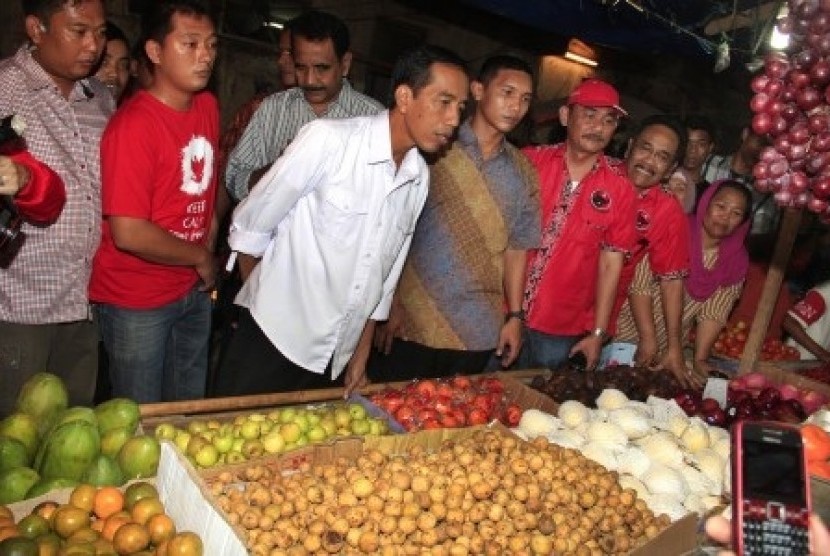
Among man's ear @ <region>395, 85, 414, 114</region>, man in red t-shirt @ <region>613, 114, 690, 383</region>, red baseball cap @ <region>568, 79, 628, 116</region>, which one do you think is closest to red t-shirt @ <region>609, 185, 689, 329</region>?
man in red t-shirt @ <region>613, 114, 690, 383</region>

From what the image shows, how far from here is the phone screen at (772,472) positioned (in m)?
1.41

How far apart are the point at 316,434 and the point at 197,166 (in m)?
1.36

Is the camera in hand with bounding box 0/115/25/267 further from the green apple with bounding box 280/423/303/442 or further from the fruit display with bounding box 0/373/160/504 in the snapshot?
the green apple with bounding box 280/423/303/442

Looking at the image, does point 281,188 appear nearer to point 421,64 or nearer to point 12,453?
point 421,64

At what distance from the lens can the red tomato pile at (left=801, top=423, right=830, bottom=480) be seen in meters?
1.99

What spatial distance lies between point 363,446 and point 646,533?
3.32ft

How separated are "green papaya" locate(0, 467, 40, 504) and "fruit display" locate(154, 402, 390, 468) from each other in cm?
46

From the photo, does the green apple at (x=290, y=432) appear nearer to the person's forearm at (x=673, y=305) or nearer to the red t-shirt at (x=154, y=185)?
the red t-shirt at (x=154, y=185)

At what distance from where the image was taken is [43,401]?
2.35 m

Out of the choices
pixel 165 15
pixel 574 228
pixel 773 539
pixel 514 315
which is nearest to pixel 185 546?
pixel 773 539

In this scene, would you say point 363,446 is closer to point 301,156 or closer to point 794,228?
point 301,156

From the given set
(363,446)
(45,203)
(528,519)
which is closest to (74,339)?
(45,203)

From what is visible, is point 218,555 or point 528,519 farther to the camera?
point 528,519

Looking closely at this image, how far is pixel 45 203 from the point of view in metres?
2.46
